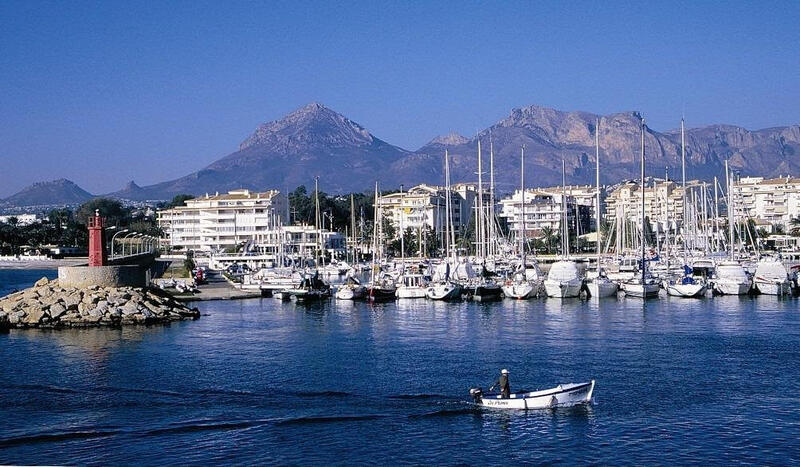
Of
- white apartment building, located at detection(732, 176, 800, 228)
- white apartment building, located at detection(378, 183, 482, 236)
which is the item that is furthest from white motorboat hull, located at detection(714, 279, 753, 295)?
white apartment building, located at detection(732, 176, 800, 228)

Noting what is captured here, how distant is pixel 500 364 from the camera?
35.5 m

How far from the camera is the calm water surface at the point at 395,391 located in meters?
23.7

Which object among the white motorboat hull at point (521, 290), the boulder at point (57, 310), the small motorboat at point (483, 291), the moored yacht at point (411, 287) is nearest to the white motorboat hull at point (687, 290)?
the white motorboat hull at point (521, 290)

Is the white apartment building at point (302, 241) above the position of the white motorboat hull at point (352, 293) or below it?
above

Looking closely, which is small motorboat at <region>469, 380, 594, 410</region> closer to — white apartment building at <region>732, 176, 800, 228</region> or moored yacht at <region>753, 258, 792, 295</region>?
moored yacht at <region>753, 258, 792, 295</region>

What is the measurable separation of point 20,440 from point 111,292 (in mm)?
28168

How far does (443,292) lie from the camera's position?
62.8 metres

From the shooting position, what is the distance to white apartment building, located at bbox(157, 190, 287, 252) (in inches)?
5404

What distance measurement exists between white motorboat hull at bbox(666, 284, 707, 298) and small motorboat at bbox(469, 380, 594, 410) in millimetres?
37106

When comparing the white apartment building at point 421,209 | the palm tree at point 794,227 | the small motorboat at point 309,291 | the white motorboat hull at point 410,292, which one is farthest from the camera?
the white apartment building at point 421,209

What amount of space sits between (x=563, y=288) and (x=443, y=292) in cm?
809

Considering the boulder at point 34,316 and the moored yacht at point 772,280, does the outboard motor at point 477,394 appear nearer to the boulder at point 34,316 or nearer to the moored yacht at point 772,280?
the boulder at point 34,316

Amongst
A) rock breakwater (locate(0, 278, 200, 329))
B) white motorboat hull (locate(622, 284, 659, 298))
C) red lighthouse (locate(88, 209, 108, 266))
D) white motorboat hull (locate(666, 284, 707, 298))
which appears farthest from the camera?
white motorboat hull (locate(666, 284, 707, 298))

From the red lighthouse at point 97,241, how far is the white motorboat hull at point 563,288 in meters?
29.0
